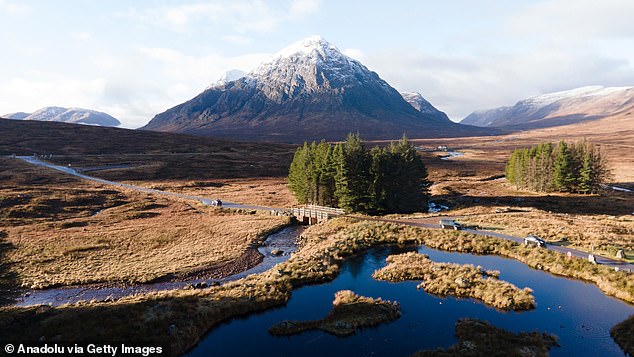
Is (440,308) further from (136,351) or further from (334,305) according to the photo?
(136,351)

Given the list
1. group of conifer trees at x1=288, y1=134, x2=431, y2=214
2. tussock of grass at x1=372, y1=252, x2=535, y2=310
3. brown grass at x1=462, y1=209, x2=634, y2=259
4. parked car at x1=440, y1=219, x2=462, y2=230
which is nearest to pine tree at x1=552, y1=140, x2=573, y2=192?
brown grass at x1=462, y1=209, x2=634, y2=259

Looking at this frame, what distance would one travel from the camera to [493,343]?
25.2 m

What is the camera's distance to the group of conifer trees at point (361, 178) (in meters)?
68.0

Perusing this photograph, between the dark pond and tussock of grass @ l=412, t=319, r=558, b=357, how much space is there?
0.79 m

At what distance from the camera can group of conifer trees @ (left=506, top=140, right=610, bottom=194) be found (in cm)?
9106

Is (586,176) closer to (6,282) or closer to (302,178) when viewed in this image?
(302,178)

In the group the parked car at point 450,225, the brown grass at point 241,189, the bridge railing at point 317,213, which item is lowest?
the parked car at point 450,225

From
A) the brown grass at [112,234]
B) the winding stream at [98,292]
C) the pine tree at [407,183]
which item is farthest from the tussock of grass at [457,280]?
the pine tree at [407,183]

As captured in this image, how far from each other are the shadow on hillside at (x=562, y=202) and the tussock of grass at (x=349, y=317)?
49734 mm

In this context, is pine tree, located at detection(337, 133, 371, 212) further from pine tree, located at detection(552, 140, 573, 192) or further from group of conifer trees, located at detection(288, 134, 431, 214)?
pine tree, located at detection(552, 140, 573, 192)

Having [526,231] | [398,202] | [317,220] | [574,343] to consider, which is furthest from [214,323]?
[398,202]

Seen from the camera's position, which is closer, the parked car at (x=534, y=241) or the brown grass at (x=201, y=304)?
the brown grass at (x=201, y=304)

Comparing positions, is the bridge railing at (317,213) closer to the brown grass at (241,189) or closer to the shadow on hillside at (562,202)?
the brown grass at (241,189)

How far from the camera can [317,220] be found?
211ft
